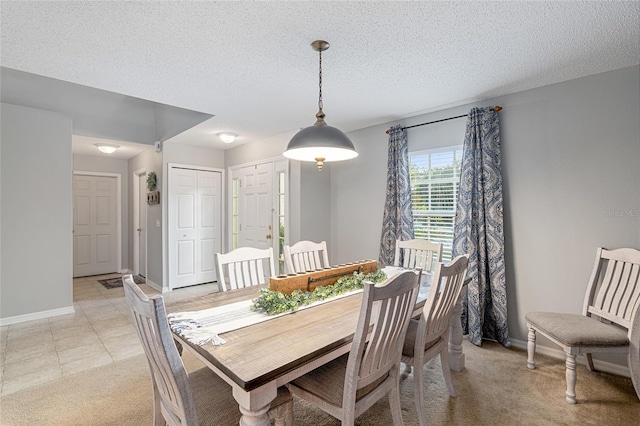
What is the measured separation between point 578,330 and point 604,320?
0.57 meters

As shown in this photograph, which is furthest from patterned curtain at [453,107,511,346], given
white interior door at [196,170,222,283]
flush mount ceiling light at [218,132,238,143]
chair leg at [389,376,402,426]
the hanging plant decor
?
the hanging plant decor

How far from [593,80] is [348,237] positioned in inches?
117

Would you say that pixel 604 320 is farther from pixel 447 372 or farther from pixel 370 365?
pixel 370 365

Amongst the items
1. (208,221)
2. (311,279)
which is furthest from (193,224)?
(311,279)

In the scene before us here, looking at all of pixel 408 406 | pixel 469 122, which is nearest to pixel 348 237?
pixel 469 122

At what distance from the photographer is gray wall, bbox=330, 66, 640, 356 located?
2.43 meters

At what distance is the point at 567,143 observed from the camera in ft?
8.75

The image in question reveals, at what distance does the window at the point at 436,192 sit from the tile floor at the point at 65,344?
3265mm

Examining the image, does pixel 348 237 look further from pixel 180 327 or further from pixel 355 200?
pixel 180 327

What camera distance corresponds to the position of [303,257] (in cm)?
287

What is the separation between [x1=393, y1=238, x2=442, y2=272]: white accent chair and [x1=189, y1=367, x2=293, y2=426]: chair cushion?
6.23 feet

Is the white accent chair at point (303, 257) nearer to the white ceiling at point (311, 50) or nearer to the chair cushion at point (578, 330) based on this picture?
the white ceiling at point (311, 50)

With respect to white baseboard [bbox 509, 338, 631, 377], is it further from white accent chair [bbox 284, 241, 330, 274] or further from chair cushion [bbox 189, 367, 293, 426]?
chair cushion [bbox 189, 367, 293, 426]

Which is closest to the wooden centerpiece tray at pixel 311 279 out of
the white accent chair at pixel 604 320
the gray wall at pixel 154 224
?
the white accent chair at pixel 604 320
